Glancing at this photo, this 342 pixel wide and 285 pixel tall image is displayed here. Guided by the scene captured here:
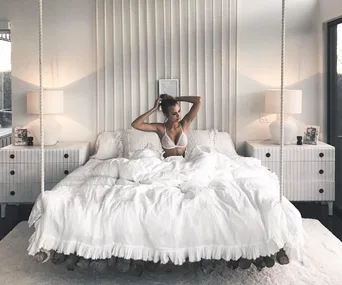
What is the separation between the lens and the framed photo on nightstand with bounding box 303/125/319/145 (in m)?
5.75

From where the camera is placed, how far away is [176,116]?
4.77 m

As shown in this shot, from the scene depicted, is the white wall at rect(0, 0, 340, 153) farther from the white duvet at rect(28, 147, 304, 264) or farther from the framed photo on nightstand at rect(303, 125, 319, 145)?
the white duvet at rect(28, 147, 304, 264)

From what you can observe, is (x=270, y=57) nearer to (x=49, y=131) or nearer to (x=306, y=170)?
(x=306, y=170)

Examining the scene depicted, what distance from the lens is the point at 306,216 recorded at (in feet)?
17.6

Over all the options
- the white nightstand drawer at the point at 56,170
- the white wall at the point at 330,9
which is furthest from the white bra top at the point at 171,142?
the white wall at the point at 330,9

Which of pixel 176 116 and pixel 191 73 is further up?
pixel 191 73

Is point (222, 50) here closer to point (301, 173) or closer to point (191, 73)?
point (191, 73)

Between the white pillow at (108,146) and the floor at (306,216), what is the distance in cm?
104

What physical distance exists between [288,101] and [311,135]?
0.51 m

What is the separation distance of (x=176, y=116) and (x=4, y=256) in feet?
6.48

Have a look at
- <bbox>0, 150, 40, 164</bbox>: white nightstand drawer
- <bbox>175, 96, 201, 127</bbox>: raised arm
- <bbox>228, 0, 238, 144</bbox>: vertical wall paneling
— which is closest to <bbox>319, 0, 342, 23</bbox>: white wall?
<bbox>228, 0, 238, 144</bbox>: vertical wall paneling

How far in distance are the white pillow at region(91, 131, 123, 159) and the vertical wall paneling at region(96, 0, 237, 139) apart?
0.66ft

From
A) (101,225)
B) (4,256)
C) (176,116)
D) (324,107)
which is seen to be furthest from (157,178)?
(324,107)

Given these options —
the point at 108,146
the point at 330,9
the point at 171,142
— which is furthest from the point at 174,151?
the point at 330,9
